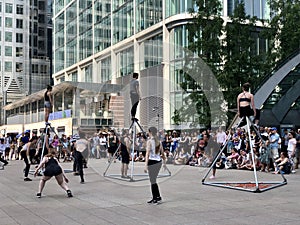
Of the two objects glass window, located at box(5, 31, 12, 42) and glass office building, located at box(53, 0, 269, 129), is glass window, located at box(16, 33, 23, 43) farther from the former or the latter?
glass office building, located at box(53, 0, 269, 129)

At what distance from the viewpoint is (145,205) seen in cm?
942

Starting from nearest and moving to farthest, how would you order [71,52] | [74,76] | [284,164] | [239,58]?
[284,164] → [239,58] → [74,76] → [71,52]

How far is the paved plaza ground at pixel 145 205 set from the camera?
7.88 metres

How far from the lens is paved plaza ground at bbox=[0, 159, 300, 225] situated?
310 inches

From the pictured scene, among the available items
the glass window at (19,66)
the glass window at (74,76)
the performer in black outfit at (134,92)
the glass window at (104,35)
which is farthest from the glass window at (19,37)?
the performer in black outfit at (134,92)

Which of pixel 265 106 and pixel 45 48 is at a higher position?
pixel 45 48

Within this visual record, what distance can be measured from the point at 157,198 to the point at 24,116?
6600 cm

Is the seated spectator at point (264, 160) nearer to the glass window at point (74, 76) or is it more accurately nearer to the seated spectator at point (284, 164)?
the seated spectator at point (284, 164)

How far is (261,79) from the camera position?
2656 cm

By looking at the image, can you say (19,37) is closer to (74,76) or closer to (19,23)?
(19,23)

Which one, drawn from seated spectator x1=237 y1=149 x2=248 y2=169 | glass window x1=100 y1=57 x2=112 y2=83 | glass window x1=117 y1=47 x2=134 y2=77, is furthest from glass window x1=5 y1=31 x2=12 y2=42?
glass window x1=117 y1=47 x2=134 y2=77

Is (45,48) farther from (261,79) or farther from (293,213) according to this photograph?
(293,213)

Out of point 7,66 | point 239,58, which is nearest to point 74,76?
point 7,66

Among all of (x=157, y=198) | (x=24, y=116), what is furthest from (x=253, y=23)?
(x=24, y=116)
